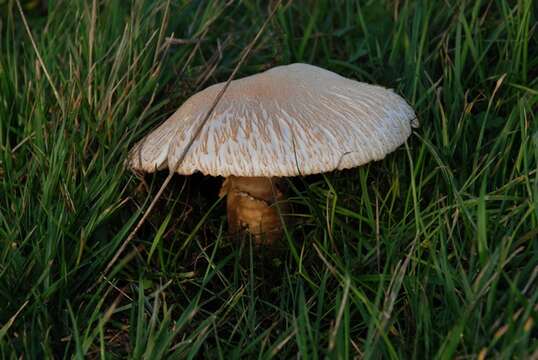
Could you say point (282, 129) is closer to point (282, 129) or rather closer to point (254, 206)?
point (282, 129)

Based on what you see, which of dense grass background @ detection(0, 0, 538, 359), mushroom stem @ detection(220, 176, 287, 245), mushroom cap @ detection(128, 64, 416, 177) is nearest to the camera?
dense grass background @ detection(0, 0, 538, 359)

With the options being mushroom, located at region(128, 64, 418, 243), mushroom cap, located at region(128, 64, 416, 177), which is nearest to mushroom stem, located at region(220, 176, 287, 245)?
mushroom, located at region(128, 64, 418, 243)

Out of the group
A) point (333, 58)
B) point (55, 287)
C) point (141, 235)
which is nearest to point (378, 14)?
point (333, 58)

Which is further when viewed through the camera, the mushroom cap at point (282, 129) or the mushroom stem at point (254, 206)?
the mushroom stem at point (254, 206)

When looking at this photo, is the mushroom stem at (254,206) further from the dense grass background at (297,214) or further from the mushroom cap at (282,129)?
the mushroom cap at (282,129)

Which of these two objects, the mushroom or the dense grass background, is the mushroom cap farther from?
the dense grass background

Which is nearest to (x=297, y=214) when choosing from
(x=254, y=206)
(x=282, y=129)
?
(x=254, y=206)

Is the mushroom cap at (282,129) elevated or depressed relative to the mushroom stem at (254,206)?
elevated

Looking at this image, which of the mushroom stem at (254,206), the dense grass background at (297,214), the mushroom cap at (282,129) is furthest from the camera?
the mushroom stem at (254,206)

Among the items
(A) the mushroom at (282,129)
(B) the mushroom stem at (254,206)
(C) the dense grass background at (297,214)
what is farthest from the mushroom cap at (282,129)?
(B) the mushroom stem at (254,206)
